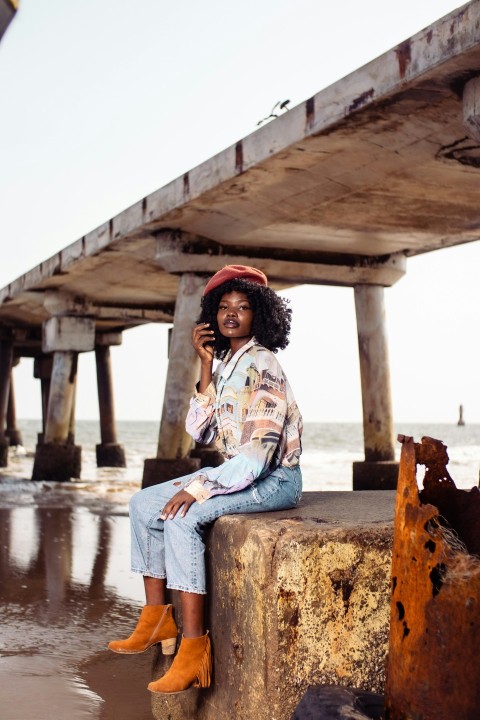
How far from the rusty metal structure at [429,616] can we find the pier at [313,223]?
3.89 m

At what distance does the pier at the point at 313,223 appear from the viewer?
21.7 ft

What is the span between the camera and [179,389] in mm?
11711

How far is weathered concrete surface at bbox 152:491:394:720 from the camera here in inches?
119

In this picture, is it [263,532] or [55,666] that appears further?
[55,666]

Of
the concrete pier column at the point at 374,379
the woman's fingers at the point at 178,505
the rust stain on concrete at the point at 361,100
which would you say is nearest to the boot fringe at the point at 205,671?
the woman's fingers at the point at 178,505

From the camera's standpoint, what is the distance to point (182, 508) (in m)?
3.49

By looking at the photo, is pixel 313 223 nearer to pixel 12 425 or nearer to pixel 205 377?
pixel 205 377

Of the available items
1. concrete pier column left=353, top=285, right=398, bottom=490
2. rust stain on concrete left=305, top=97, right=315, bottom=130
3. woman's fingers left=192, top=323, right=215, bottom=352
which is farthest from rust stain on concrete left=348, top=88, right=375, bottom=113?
concrete pier column left=353, top=285, right=398, bottom=490

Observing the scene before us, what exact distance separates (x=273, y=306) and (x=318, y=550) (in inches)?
46.8

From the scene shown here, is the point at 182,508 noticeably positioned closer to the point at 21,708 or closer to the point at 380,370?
the point at 21,708

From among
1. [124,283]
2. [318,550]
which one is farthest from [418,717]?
[124,283]

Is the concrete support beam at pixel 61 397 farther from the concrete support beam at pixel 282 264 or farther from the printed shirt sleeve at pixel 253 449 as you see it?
the printed shirt sleeve at pixel 253 449

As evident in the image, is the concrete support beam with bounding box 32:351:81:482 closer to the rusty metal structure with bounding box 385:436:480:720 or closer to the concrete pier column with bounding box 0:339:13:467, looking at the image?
the concrete pier column with bounding box 0:339:13:467

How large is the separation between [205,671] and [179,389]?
842 centimetres
